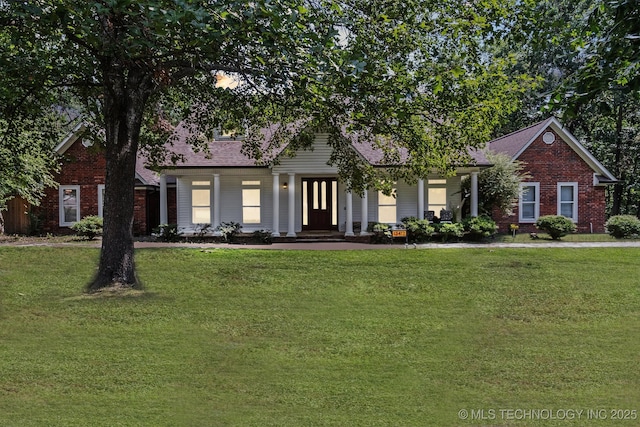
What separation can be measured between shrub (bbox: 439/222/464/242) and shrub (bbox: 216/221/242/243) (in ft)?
25.8

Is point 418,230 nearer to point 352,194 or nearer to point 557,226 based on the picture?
point 352,194

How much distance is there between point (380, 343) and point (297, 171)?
14.4 metres

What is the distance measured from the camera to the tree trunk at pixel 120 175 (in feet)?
34.7

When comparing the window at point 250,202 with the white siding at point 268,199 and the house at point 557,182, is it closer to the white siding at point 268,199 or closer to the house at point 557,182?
the white siding at point 268,199

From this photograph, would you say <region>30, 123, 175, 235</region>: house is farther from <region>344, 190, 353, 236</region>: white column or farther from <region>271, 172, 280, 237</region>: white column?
<region>344, 190, 353, 236</region>: white column

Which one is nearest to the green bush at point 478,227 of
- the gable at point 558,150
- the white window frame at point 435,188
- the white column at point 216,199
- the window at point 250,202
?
the white window frame at point 435,188

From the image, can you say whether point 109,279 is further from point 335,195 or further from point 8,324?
point 335,195

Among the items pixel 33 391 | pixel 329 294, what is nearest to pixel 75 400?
pixel 33 391

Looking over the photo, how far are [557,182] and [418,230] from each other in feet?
25.6

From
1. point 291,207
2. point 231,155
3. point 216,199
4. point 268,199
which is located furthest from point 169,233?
point 291,207

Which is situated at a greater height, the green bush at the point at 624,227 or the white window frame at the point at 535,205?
the white window frame at the point at 535,205

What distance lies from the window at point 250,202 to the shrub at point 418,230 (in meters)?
6.51

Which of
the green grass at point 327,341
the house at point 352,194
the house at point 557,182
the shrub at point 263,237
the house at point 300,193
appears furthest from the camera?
the house at point 557,182

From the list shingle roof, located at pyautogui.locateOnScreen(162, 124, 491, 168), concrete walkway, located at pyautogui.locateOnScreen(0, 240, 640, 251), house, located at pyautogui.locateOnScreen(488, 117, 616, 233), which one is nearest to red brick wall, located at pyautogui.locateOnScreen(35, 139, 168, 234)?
shingle roof, located at pyautogui.locateOnScreen(162, 124, 491, 168)
